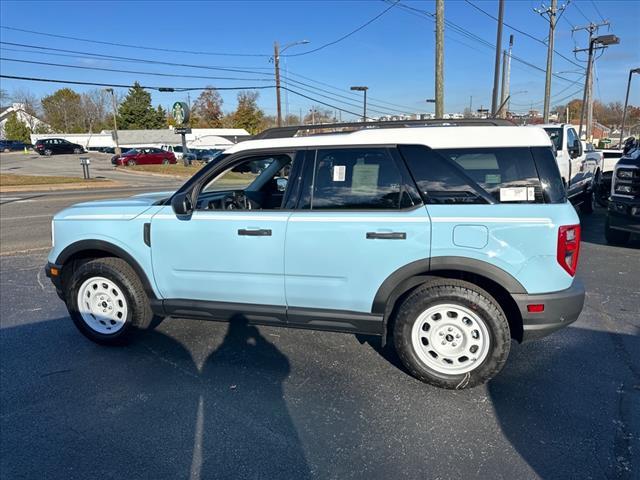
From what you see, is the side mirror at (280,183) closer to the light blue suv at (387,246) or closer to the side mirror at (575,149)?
the light blue suv at (387,246)

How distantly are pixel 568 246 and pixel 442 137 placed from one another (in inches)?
45.7

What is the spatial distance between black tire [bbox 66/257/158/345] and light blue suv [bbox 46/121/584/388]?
1 centimetres

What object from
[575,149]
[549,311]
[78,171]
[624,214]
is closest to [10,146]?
[78,171]

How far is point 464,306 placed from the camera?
3.16 metres

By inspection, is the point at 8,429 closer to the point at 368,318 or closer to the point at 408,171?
the point at 368,318

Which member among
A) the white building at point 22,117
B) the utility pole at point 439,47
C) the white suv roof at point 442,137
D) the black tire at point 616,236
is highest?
the white building at point 22,117

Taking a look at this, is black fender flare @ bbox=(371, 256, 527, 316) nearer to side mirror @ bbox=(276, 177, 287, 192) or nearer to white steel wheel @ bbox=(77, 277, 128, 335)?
side mirror @ bbox=(276, 177, 287, 192)

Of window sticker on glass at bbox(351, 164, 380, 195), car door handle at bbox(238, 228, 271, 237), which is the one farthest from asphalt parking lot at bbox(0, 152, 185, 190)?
window sticker on glass at bbox(351, 164, 380, 195)

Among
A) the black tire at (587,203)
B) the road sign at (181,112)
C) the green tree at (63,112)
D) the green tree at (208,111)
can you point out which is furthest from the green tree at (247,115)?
the black tire at (587,203)

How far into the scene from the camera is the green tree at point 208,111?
3745 inches

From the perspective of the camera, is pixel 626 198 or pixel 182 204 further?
pixel 626 198

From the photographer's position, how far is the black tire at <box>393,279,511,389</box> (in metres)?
3.12

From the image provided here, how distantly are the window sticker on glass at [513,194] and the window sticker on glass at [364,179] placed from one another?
2.95 ft

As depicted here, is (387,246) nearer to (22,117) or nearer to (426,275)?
(426,275)
